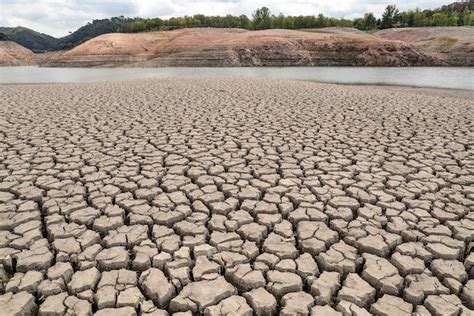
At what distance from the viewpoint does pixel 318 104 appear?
895cm

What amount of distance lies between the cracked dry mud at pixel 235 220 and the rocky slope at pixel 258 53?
1514 inches

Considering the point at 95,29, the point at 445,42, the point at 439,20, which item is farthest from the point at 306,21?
the point at 95,29

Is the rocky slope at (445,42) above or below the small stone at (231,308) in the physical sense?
above

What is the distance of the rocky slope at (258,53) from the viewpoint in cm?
4344

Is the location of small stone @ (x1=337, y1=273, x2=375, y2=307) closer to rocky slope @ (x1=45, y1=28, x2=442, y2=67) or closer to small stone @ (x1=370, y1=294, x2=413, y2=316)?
small stone @ (x1=370, y1=294, x2=413, y2=316)

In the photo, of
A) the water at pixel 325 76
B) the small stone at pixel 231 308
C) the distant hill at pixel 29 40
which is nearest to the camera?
the small stone at pixel 231 308

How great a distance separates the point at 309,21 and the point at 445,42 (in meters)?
40.0

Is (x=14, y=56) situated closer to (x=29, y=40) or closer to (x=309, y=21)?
(x=309, y=21)

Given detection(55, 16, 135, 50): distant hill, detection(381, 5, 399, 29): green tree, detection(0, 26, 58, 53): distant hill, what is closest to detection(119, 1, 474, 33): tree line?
detection(381, 5, 399, 29): green tree

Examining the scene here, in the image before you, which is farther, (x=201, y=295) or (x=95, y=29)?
(x=95, y=29)

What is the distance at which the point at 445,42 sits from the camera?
5109cm

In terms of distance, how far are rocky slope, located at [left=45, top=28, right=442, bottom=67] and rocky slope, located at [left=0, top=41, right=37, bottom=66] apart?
1674cm

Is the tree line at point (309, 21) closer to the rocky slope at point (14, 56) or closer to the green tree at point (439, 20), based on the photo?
the green tree at point (439, 20)

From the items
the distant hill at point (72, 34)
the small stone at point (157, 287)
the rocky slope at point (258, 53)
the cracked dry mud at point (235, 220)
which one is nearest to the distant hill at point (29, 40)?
the distant hill at point (72, 34)
